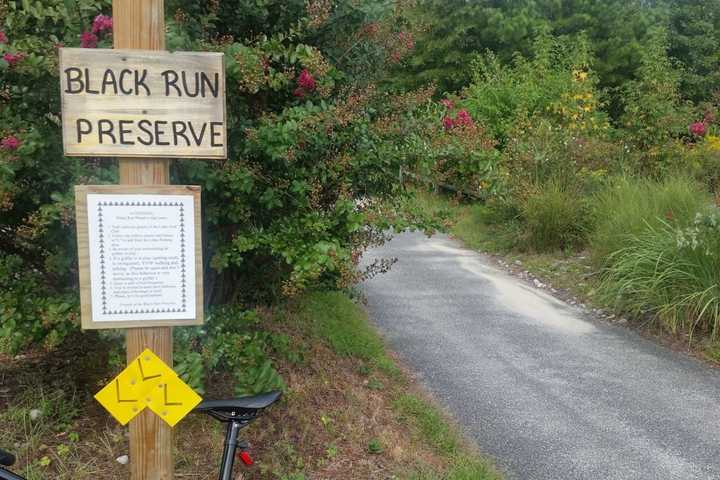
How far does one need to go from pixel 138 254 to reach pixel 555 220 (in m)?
7.64

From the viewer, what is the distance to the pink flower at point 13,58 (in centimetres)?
272

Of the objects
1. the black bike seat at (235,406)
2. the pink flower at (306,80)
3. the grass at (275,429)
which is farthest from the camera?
the grass at (275,429)

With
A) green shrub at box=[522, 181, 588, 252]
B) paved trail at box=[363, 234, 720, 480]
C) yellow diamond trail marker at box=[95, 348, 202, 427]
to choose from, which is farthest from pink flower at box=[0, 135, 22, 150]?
green shrub at box=[522, 181, 588, 252]

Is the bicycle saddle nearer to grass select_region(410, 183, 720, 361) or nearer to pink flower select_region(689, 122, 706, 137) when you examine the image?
grass select_region(410, 183, 720, 361)

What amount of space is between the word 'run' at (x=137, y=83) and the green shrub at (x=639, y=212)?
581 centimetres

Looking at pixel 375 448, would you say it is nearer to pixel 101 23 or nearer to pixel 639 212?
pixel 101 23

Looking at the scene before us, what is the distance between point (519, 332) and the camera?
20.1 ft

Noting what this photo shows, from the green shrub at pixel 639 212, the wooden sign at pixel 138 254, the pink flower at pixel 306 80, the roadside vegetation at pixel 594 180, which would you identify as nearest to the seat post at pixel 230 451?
the wooden sign at pixel 138 254

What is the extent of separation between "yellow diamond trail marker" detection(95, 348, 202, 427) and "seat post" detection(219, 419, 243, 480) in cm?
16

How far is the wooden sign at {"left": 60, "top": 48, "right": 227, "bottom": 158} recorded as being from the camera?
7.29 feet

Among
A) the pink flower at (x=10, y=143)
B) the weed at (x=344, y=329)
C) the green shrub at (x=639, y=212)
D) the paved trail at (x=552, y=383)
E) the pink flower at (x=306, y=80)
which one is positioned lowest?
the paved trail at (x=552, y=383)

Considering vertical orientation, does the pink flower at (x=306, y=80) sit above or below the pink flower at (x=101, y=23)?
below

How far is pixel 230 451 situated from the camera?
7.91ft

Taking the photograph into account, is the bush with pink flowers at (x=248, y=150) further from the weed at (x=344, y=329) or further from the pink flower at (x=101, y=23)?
the weed at (x=344, y=329)
